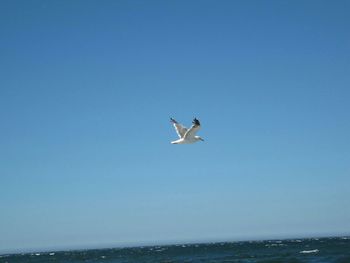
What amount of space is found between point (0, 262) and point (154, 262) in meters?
38.0

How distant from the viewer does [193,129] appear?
1555 cm

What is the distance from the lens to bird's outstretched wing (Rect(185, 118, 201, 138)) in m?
15.4

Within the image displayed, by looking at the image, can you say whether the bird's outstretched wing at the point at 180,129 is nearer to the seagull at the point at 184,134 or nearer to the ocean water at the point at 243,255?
the seagull at the point at 184,134

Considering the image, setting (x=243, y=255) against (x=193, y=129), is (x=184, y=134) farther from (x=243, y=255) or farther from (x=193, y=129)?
(x=243, y=255)

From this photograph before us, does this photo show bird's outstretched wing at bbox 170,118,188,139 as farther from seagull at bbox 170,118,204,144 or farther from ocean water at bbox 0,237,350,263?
ocean water at bbox 0,237,350,263

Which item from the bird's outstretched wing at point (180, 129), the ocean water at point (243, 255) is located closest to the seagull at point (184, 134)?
the bird's outstretched wing at point (180, 129)

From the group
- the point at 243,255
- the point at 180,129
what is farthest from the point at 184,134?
the point at 243,255

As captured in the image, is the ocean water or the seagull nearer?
the seagull

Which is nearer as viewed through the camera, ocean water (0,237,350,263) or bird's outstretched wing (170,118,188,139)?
bird's outstretched wing (170,118,188,139)

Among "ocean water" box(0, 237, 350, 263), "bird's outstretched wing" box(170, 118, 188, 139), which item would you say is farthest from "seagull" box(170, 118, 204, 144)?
"ocean water" box(0, 237, 350, 263)

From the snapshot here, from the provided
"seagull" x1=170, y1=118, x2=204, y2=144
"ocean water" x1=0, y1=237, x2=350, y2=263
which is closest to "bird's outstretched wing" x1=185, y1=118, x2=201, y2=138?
"seagull" x1=170, y1=118, x2=204, y2=144

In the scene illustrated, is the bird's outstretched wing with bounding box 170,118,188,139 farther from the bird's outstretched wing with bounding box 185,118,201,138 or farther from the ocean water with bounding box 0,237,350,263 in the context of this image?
the ocean water with bounding box 0,237,350,263

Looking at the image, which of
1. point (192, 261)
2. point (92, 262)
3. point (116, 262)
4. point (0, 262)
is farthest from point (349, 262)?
point (0, 262)

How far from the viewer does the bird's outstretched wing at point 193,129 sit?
605 inches
